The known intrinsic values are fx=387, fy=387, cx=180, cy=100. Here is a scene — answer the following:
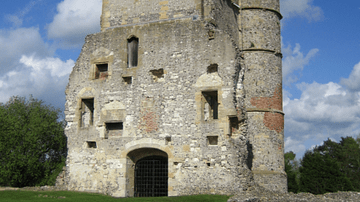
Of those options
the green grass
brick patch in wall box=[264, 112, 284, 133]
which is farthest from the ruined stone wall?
brick patch in wall box=[264, 112, 284, 133]

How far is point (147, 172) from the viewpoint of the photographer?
16188 millimetres

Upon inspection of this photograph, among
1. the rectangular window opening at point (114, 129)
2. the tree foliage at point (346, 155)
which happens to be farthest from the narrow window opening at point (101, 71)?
the tree foliage at point (346, 155)

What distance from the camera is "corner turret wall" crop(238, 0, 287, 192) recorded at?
1825cm

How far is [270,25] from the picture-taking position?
→ 19922mm

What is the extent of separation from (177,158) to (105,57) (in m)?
5.57

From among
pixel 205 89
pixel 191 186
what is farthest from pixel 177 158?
pixel 205 89

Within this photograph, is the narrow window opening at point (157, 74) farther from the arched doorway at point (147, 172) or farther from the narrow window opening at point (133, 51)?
the arched doorway at point (147, 172)

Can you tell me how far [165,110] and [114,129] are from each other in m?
2.52

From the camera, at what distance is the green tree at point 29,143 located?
21.8 m

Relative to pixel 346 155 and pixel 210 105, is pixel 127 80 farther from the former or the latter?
pixel 346 155

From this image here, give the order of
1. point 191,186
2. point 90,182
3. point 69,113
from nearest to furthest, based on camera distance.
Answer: point 191,186, point 90,182, point 69,113

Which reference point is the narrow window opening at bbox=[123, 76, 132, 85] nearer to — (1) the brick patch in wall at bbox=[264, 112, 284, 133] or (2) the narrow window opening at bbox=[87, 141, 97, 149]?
(2) the narrow window opening at bbox=[87, 141, 97, 149]

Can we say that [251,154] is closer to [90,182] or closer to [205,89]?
[205,89]

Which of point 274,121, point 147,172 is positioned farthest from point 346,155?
point 147,172
